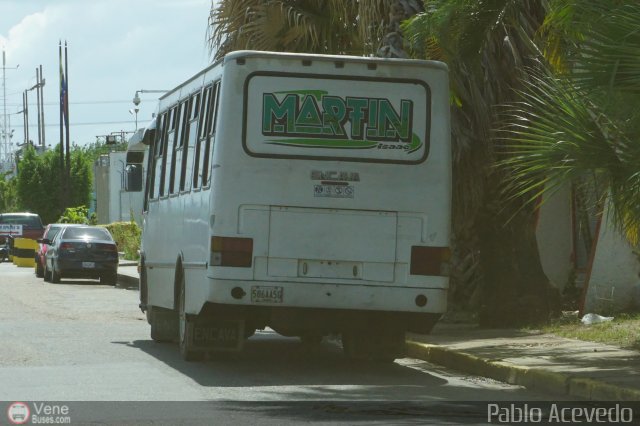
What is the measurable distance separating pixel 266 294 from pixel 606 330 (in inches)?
195

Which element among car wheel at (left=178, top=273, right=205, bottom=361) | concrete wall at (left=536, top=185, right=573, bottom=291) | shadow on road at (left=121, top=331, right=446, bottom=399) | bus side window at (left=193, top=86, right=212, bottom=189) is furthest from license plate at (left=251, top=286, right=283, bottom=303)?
concrete wall at (left=536, top=185, right=573, bottom=291)

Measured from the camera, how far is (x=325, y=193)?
12953mm

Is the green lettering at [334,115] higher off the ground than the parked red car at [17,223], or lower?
higher

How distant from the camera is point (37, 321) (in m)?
20.2

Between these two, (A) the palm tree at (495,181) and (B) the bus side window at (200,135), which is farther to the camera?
(A) the palm tree at (495,181)

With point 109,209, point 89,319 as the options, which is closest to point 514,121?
point 89,319

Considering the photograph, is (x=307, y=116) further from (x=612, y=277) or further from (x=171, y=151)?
(x=612, y=277)

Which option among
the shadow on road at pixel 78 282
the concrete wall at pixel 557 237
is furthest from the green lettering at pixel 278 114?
the shadow on road at pixel 78 282

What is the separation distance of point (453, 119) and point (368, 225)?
501 centimetres

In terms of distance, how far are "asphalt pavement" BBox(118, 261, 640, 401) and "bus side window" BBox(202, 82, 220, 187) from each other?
3.25 metres

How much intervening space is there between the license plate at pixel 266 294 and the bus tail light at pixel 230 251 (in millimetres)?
252

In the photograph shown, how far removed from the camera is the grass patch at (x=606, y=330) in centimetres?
1478

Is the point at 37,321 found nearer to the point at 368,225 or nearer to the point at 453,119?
the point at 453,119

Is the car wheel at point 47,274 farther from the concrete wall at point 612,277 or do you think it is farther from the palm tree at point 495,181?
the concrete wall at point 612,277
